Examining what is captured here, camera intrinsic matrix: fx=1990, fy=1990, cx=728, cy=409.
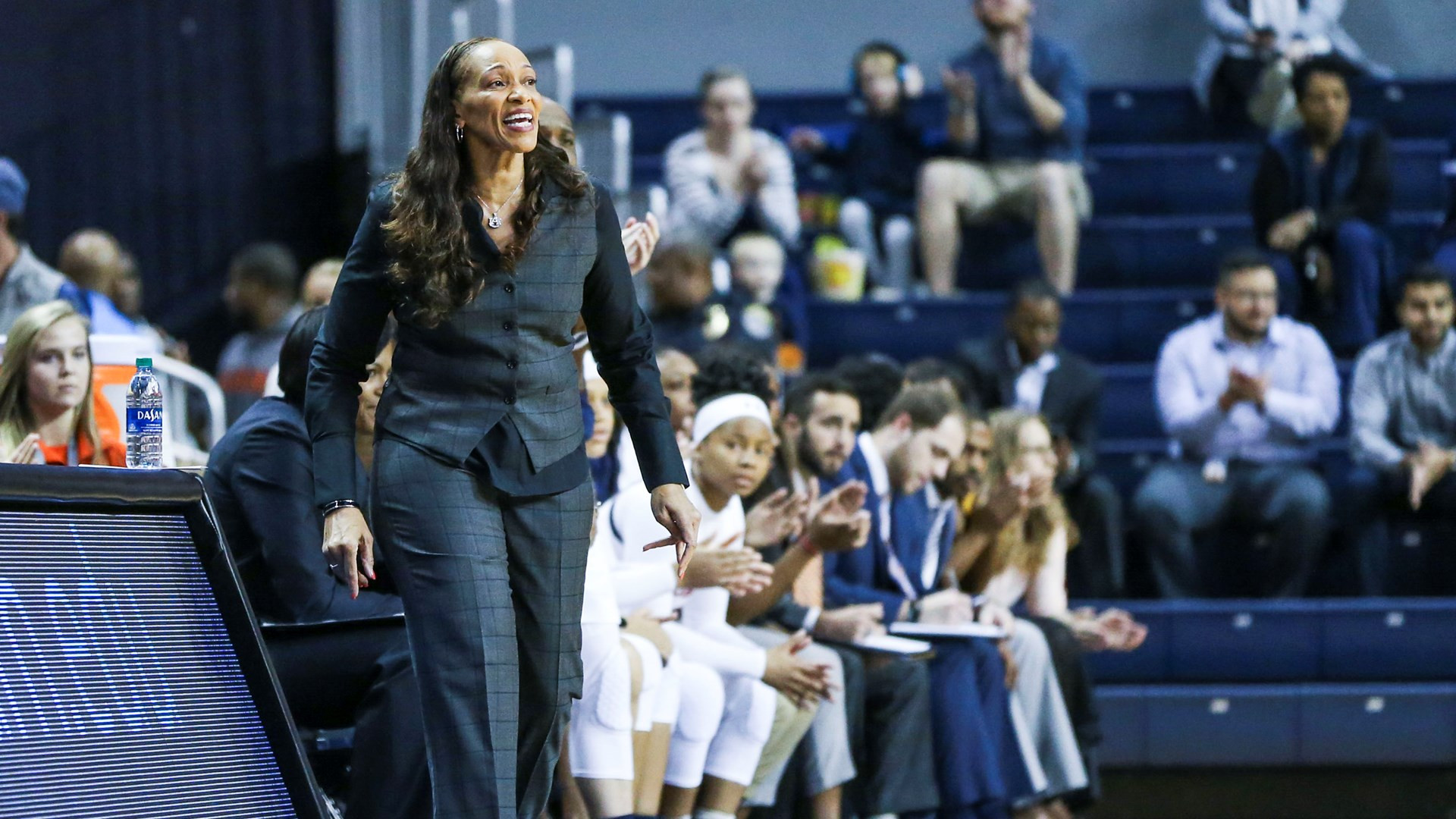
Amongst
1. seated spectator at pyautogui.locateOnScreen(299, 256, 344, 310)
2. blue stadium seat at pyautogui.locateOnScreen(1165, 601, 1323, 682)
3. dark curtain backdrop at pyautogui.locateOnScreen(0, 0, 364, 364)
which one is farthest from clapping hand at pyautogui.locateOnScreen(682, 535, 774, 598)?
dark curtain backdrop at pyautogui.locateOnScreen(0, 0, 364, 364)

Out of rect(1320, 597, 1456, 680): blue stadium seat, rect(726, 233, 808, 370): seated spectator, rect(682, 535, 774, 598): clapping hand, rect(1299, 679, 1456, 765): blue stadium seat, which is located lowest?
rect(1299, 679, 1456, 765): blue stadium seat

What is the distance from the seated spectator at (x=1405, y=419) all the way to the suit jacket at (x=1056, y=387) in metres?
0.94

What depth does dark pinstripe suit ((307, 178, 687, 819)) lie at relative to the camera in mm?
2842

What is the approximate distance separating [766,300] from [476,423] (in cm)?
477

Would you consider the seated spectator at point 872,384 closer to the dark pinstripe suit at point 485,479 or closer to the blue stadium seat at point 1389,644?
the blue stadium seat at point 1389,644

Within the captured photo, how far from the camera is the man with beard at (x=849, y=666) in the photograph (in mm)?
4816

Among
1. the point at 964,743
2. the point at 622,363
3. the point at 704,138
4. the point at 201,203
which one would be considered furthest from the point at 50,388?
the point at 201,203

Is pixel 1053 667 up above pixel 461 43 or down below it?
below

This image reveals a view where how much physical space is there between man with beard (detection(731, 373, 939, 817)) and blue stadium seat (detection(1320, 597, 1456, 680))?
2.18m

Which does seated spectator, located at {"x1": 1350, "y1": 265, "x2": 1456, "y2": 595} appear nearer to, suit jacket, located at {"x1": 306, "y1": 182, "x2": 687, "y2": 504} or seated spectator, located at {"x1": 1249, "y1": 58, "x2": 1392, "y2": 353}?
seated spectator, located at {"x1": 1249, "y1": 58, "x2": 1392, "y2": 353}

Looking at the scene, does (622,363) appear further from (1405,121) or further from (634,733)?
(1405,121)

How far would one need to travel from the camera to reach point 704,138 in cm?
835

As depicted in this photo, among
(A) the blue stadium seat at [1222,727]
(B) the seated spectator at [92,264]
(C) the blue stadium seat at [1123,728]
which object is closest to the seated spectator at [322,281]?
(B) the seated spectator at [92,264]

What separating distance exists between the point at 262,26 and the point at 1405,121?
568cm
